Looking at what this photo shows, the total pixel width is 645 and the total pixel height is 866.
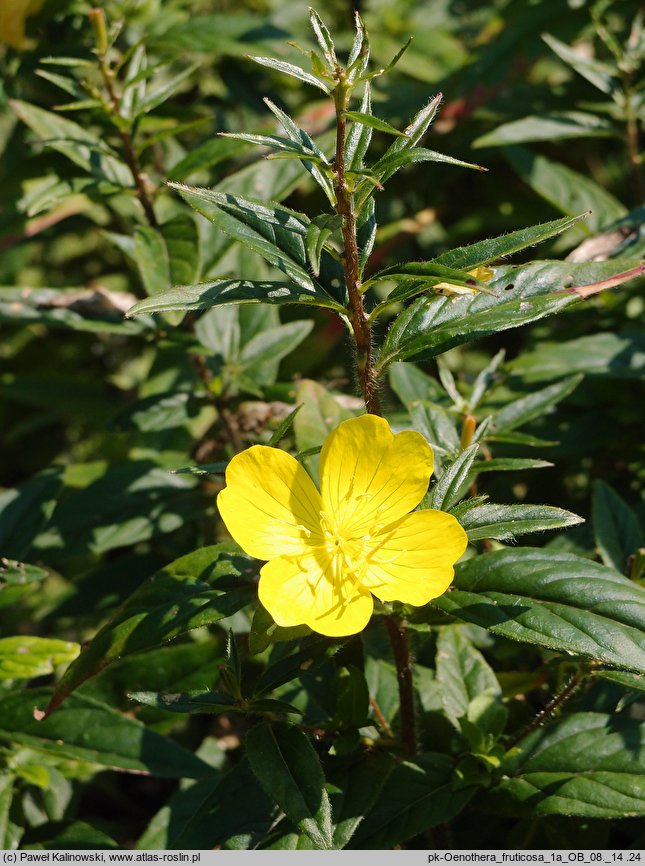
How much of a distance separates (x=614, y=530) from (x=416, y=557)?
708mm

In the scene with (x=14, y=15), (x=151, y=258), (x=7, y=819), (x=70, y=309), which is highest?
(x=14, y=15)

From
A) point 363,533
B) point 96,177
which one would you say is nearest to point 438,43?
point 96,177

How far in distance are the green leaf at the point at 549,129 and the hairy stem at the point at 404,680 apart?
1.43 meters

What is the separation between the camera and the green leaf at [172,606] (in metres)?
1.26

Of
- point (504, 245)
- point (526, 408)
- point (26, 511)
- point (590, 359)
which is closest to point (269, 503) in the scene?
point (504, 245)

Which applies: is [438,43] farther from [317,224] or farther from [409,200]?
[317,224]

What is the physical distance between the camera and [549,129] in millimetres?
2418

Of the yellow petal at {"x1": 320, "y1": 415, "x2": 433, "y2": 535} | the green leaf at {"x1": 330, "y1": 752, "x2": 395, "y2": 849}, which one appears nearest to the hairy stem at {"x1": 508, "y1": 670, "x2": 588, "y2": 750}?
the green leaf at {"x1": 330, "y1": 752, "x2": 395, "y2": 849}

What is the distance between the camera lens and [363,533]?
136 centimetres

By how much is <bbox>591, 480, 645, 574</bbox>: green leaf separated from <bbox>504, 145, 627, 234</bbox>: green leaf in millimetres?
949

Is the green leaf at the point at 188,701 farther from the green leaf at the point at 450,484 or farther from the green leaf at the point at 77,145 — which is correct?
the green leaf at the point at 77,145

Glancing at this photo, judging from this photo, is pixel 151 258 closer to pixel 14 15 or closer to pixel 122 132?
pixel 122 132

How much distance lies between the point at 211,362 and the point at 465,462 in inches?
38.1

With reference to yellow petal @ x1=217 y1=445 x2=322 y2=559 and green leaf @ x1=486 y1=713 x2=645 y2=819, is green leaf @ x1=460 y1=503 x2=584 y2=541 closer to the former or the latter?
yellow petal @ x1=217 y1=445 x2=322 y2=559
